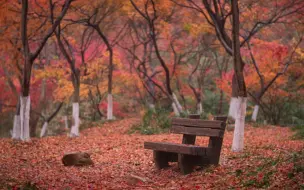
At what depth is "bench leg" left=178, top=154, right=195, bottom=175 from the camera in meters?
9.33

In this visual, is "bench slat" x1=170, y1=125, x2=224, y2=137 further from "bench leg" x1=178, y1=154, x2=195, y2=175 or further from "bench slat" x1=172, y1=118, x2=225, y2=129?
"bench leg" x1=178, y1=154, x2=195, y2=175

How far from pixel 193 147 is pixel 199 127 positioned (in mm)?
823

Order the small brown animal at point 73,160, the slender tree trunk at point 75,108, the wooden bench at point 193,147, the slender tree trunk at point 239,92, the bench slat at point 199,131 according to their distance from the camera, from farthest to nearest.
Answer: the slender tree trunk at point 75,108 → the slender tree trunk at point 239,92 → the small brown animal at point 73,160 → the bench slat at point 199,131 → the wooden bench at point 193,147

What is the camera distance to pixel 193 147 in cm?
892

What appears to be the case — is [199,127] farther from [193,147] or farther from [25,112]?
[25,112]

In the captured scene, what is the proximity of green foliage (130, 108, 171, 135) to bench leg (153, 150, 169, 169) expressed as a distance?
922 cm

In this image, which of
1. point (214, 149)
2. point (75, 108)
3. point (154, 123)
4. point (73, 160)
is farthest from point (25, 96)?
point (214, 149)

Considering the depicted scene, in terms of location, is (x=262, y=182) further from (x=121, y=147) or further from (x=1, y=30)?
(x=1, y=30)

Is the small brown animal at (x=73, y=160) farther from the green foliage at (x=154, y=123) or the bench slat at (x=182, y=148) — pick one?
the green foliage at (x=154, y=123)

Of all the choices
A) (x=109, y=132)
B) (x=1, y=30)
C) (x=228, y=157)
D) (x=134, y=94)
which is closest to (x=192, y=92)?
(x=134, y=94)

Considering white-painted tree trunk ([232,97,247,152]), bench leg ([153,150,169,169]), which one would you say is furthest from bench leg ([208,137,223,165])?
white-painted tree trunk ([232,97,247,152])

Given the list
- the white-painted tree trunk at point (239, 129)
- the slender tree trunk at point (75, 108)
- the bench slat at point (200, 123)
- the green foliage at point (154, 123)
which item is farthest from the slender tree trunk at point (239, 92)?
the slender tree trunk at point (75, 108)

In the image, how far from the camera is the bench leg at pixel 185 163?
9.33 m

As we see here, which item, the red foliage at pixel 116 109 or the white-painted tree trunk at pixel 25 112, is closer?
the white-painted tree trunk at pixel 25 112
